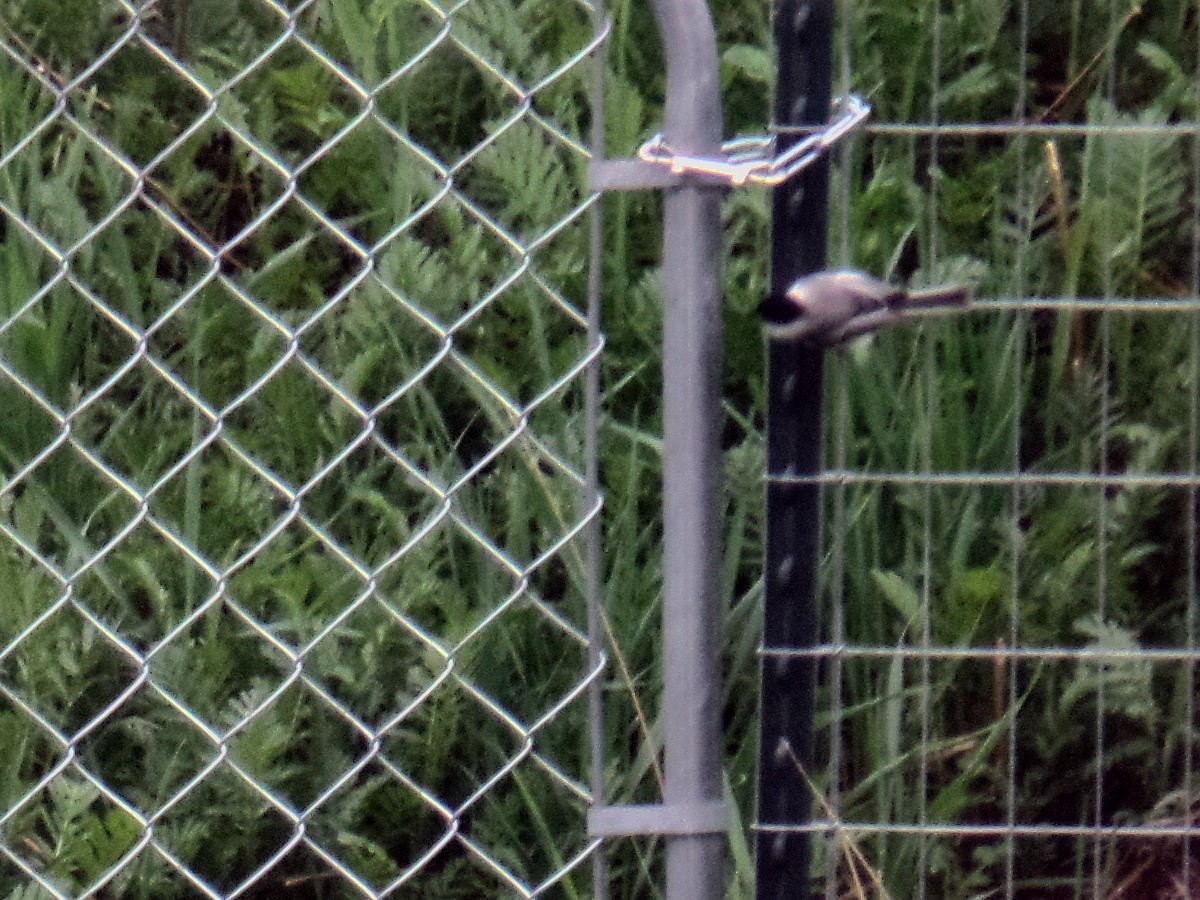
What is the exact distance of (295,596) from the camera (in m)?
1.68

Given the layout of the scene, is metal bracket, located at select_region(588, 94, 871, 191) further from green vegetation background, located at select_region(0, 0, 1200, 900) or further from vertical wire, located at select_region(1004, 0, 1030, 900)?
green vegetation background, located at select_region(0, 0, 1200, 900)

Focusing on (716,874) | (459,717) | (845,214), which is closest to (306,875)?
(459,717)

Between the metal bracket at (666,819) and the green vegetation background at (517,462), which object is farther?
the green vegetation background at (517,462)

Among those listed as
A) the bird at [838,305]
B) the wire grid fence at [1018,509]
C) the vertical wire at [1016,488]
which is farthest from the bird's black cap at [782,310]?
the wire grid fence at [1018,509]

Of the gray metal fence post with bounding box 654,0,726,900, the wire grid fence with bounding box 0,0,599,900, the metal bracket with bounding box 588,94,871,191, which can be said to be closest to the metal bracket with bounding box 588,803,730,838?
the gray metal fence post with bounding box 654,0,726,900

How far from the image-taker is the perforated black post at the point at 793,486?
3.71ft

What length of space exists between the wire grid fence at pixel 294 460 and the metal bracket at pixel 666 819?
1.51ft

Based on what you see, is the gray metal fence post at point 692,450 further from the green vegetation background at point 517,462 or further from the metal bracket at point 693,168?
the green vegetation background at point 517,462

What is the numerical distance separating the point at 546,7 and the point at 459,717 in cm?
74

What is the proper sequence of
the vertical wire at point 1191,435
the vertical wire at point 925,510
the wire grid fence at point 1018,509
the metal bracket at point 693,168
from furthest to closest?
the wire grid fence at point 1018,509 < the vertical wire at point 1191,435 < the vertical wire at point 925,510 < the metal bracket at point 693,168

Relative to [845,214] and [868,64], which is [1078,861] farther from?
[868,64]

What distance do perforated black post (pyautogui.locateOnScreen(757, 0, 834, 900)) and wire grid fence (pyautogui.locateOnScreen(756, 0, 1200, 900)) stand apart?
0.35 metres

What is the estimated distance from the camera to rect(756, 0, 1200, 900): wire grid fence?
1621 mm

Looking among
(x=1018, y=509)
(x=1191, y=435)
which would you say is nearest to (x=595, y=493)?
(x=1018, y=509)
